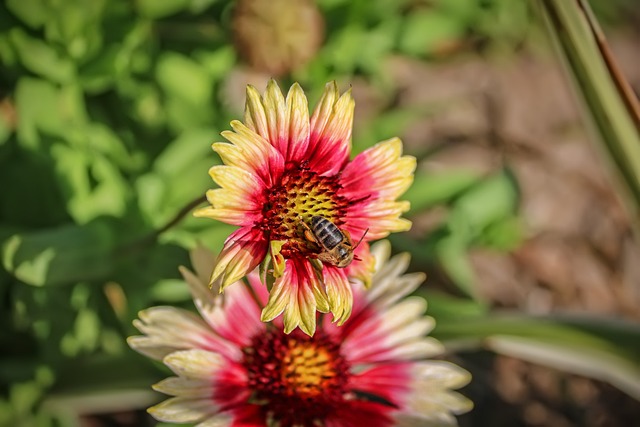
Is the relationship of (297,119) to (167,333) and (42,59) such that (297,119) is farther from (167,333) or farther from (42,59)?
(42,59)

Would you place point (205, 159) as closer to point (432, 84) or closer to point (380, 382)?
point (380, 382)

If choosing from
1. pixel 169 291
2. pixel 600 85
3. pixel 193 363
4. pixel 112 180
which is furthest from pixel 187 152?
pixel 600 85

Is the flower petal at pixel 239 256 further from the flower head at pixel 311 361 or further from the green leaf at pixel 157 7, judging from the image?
the green leaf at pixel 157 7

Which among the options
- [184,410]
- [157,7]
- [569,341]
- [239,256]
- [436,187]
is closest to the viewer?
[239,256]

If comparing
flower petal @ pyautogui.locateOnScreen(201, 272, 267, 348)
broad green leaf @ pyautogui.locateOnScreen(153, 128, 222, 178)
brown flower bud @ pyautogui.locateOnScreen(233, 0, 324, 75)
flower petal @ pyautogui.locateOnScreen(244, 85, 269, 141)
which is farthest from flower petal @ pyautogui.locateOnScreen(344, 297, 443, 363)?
brown flower bud @ pyautogui.locateOnScreen(233, 0, 324, 75)

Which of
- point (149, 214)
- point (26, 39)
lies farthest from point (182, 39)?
point (149, 214)
